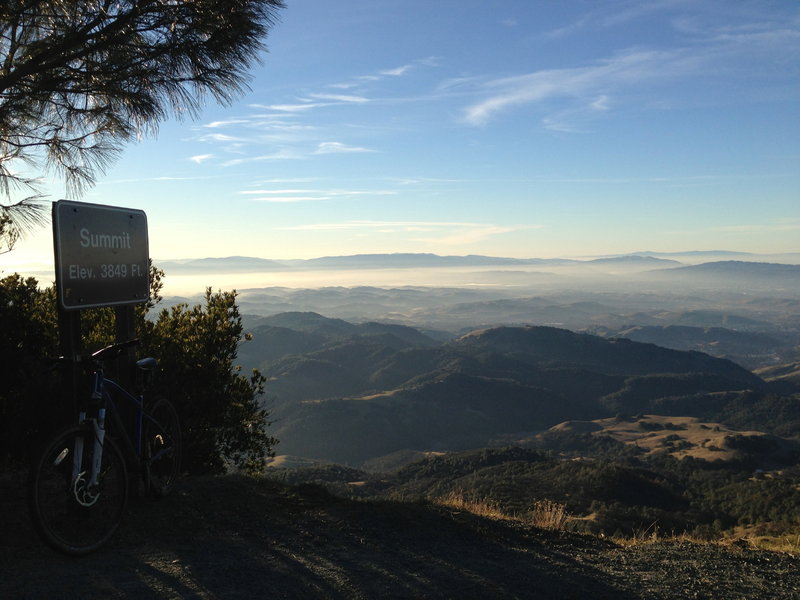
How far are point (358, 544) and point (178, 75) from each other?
5.50 meters

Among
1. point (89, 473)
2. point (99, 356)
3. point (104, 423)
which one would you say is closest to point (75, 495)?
point (89, 473)

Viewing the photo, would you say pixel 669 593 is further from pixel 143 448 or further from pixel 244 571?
pixel 143 448

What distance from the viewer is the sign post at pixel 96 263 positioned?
4.04 meters

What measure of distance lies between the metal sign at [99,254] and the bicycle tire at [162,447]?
0.99m

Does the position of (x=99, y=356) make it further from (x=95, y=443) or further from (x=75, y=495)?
(x=75, y=495)

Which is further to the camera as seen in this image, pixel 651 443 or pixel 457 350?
pixel 457 350

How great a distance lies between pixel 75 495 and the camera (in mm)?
3734

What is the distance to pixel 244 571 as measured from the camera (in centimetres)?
372

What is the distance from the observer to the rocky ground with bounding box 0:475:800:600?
352 centimetres

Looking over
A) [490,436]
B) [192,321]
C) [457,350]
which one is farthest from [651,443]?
[192,321]

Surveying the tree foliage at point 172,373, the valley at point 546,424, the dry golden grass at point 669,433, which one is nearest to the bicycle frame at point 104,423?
the tree foliage at point 172,373

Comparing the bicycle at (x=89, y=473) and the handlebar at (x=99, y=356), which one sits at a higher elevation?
the handlebar at (x=99, y=356)

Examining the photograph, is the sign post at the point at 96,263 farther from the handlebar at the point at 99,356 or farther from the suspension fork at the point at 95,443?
the suspension fork at the point at 95,443

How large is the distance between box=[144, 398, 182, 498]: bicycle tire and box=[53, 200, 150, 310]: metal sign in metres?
0.99
